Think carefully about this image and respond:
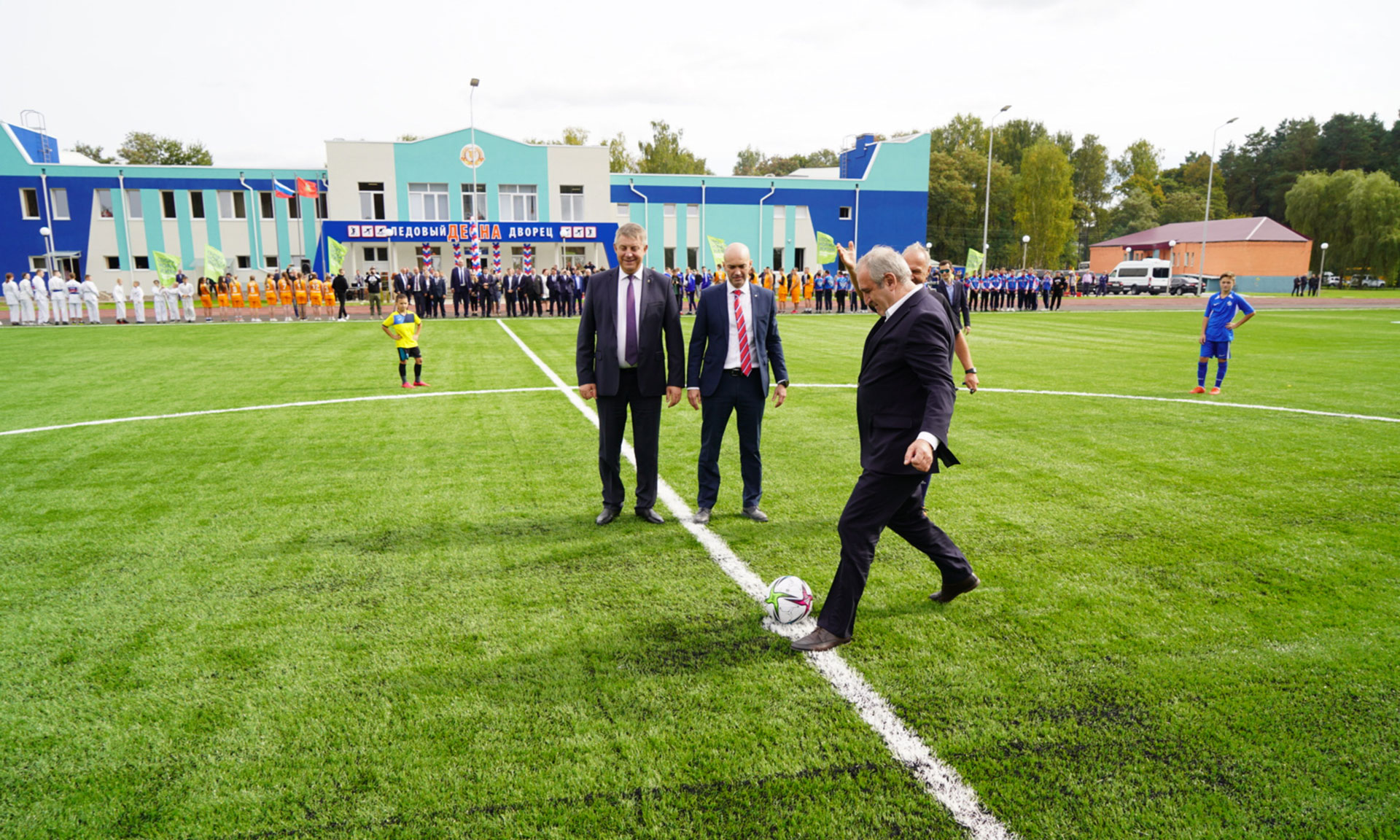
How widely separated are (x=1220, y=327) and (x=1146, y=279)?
57.4 m

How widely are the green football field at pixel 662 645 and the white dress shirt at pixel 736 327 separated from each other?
124 cm

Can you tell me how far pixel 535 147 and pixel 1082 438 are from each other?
147 feet

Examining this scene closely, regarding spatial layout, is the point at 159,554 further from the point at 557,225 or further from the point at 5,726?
the point at 557,225

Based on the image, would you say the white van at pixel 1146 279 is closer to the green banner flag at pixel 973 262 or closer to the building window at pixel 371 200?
the green banner flag at pixel 973 262

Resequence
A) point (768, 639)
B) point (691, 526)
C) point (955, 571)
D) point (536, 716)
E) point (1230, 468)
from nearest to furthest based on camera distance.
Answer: point (536, 716) < point (768, 639) < point (955, 571) < point (691, 526) < point (1230, 468)

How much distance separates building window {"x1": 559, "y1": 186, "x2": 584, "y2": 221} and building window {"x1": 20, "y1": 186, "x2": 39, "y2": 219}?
97.0ft

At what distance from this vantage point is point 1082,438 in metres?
8.79

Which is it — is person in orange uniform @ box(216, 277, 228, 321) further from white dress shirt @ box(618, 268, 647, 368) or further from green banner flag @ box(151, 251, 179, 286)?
white dress shirt @ box(618, 268, 647, 368)

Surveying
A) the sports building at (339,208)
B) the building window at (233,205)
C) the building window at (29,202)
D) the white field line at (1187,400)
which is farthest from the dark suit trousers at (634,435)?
the building window at (29,202)

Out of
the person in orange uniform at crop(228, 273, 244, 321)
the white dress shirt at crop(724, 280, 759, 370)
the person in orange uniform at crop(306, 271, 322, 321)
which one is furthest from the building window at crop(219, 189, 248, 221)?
the white dress shirt at crop(724, 280, 759, 370)

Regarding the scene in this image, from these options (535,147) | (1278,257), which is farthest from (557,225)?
(1278,257)

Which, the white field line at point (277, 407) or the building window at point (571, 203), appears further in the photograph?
the building window at point (571, 203)

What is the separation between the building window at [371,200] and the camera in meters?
46.2

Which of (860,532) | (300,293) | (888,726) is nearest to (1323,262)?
(300,293)
